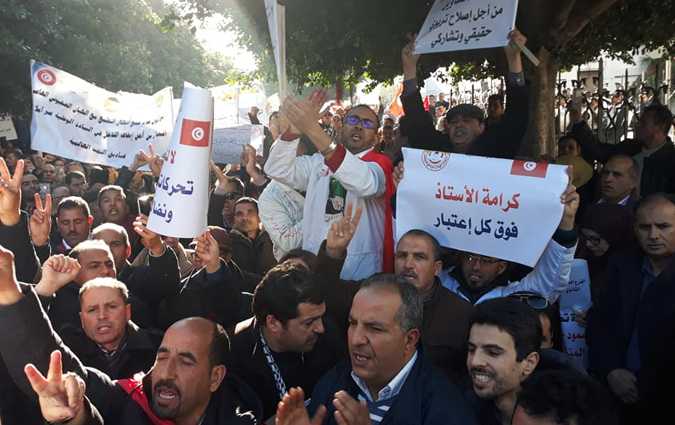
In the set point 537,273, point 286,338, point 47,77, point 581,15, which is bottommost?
point 286,338

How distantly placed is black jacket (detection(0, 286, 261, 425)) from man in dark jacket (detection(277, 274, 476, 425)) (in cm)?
36

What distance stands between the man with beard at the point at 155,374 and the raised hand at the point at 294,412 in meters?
0.44

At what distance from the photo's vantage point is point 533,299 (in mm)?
3891

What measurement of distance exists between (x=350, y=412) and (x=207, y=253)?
1825 millimetres

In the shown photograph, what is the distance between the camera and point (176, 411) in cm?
293

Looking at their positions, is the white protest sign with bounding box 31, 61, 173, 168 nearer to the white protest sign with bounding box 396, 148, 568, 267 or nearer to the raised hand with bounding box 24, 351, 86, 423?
the white protest sign with bounding box 396, 148, 568, 267

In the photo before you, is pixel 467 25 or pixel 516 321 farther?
pixel 467 25

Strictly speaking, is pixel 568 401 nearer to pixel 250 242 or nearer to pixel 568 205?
pixel 568 205

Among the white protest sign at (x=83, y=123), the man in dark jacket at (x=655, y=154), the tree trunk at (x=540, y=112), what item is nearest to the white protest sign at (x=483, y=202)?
the man in dark jacket at (x=655, y=154)

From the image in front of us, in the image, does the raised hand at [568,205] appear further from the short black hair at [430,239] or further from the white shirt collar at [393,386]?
the white shirt collar at [393,386]

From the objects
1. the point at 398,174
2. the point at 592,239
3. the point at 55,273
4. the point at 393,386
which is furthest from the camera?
the point at 398,174

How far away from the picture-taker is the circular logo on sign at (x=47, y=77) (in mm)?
7852

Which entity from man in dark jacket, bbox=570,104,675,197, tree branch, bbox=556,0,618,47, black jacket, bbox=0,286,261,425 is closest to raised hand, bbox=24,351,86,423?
black jacket, bbox=0,286,261,425

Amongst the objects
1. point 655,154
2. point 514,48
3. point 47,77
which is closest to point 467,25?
point 514,48
